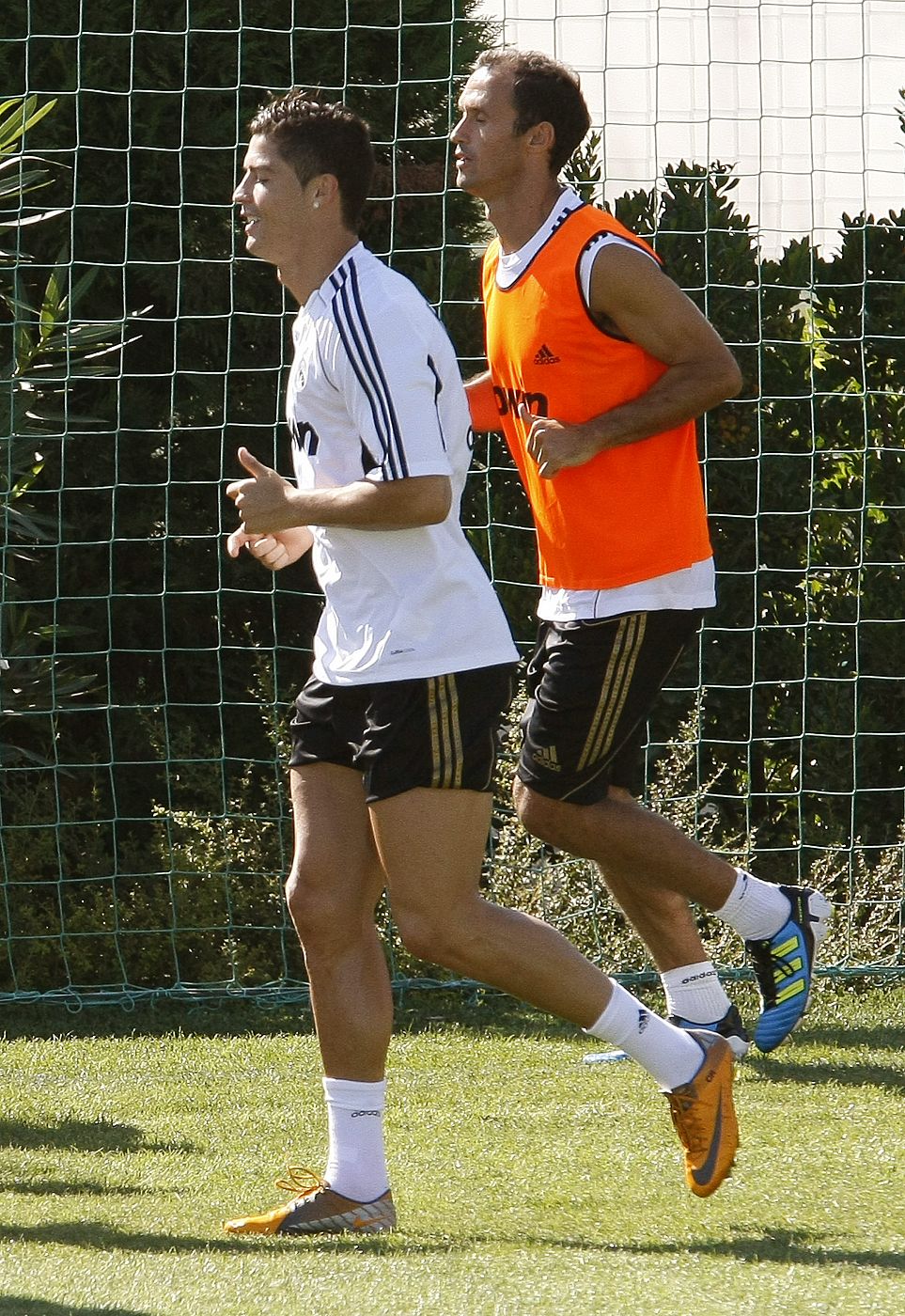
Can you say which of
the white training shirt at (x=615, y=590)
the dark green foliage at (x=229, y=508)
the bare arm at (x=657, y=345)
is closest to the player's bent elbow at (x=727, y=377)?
the bare arm at (x=657, y=345)

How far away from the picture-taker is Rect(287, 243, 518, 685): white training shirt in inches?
120

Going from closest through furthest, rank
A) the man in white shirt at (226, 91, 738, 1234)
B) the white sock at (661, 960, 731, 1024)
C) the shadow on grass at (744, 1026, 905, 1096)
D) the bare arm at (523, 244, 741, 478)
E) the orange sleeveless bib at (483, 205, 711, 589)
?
the man in white shirt at (226, 91, 738, 1234), the bare arm at (523, 244, 741, 478), the orange sleeveless bib at (483, 205, 711, 589), the white sock at (661, 960, 731, 1024), the shadow on grass at (744, 1026, 905, 1096)

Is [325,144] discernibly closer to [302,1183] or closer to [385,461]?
[385,461]

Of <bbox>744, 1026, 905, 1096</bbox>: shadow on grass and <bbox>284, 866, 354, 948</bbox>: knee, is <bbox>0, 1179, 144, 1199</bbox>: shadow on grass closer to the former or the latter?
<bbox>284, 866, 354, 948</bbox>: knee

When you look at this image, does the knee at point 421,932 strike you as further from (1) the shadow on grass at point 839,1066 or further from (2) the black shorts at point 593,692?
(1) the shadow on grass at point 839,1066

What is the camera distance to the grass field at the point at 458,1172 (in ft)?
8.98

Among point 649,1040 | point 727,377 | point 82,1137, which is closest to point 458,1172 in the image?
point 649,1040

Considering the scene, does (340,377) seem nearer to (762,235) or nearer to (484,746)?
(484,746)

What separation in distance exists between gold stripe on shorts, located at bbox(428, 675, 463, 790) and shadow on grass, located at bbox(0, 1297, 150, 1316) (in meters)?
1.01

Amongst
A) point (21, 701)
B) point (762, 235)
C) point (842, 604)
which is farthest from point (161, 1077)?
point (762, 235)

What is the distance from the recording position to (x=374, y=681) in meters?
A: 3.12

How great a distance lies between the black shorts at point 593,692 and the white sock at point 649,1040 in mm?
820

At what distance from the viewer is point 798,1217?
10.9ft

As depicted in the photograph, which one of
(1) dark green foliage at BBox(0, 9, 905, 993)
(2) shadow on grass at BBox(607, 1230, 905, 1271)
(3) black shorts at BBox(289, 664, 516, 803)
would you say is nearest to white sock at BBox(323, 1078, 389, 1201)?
(2) shadow on grass at BBox(607, 1230, 905, 1271)
